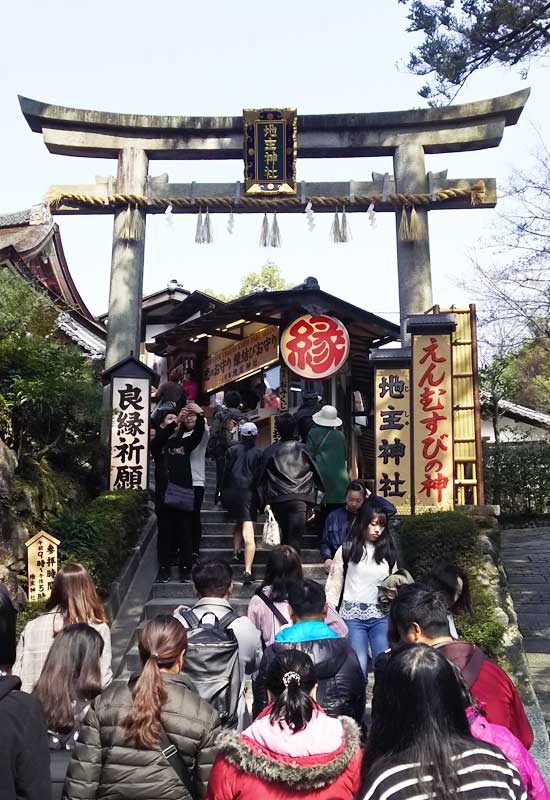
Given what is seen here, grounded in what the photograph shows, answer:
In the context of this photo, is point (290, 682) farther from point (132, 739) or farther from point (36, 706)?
point (36, 706)

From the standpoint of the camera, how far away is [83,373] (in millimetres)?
12258

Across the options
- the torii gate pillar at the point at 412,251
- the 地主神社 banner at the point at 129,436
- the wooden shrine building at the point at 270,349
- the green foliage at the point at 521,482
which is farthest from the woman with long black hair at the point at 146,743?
the green foliage at the point at 521,482

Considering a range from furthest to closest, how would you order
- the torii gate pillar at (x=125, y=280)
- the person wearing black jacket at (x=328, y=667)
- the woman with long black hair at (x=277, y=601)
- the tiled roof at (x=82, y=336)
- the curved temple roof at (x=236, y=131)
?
the tiled roof at (x=82, y=336)
the curved temple roof at (x=236, y=131)
the torii gate pillar at (x=125, y=280)
the woman with long black hair at (x=277, y=601)
the person wearing black jacket at (x=328, y=667)

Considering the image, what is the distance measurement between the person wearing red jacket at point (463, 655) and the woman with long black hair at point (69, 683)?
4.66ft

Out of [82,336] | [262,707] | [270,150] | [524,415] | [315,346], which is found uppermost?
[270,150]

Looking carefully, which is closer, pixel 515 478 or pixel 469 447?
pixel 469 447

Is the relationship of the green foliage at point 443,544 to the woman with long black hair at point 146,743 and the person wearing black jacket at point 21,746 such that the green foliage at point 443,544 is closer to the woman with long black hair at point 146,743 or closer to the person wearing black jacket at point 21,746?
the woman with long black hair at point 146,743

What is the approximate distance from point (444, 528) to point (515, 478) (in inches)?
479

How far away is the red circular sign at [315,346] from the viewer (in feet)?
43.2

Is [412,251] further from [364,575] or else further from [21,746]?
[21,746]

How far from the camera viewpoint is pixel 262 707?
449 centimetres

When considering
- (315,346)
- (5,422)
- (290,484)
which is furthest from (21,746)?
(315,346)

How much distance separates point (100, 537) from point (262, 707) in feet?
17.4

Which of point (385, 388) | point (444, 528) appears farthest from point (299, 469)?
point (385, 388)
